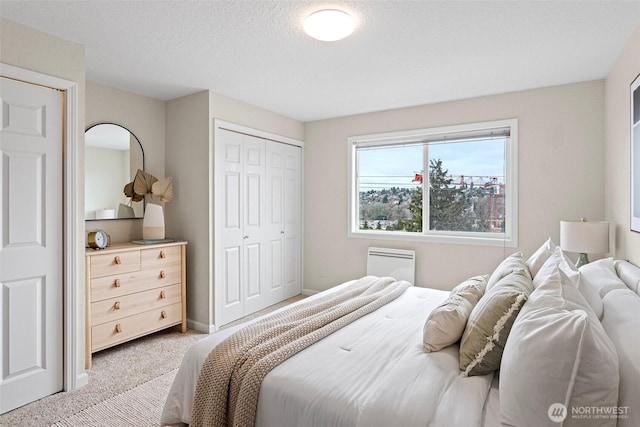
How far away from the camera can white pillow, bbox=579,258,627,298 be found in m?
1.78

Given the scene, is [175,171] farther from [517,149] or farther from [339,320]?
[517,149]

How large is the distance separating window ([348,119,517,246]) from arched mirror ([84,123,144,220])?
2553mm

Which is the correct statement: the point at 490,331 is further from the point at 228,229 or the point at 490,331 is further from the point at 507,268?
the point at 228,229

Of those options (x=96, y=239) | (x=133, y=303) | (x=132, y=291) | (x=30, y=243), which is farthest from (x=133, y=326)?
(x=30, y=243)

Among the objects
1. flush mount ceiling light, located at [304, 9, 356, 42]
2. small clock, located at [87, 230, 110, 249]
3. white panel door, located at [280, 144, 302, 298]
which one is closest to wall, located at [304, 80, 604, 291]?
Answer: white panel door, located at [280, 144, 302, 298]

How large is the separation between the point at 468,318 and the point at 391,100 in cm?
289

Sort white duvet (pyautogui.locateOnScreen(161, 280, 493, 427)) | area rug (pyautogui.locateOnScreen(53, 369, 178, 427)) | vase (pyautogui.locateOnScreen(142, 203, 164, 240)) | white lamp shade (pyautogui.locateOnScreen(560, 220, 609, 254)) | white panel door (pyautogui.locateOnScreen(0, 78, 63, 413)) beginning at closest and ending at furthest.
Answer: white duvet (pyautogui.locateOnScreen(161, 280, 493, 427)) → area rug (pyautogui.locateOnScreen(53, 369, 178, 427)) → white panel door (pyautogui.locateOnScreen(0, 78, 63, 413)) → white lamp shade (pyautogui.locateOnScreen(560, 220, 609, 254)) → vase (pyautogui.locateOnScreen(142, 203, 164, 240))

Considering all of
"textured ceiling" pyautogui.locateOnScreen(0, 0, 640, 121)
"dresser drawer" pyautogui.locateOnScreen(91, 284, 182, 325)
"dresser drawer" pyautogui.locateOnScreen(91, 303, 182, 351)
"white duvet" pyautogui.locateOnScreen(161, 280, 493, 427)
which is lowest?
"dresser drawer" pyautogui.locateOnScreen(91, 303, 182, 351)

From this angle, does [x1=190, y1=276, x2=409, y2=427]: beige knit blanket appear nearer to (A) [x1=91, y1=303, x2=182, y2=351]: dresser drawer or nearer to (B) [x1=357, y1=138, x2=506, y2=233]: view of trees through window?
(A) [x1=91, y1=303, x2=182, y2=351]: dresser drawer

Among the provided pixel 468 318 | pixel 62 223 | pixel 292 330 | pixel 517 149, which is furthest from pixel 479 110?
pixel 62 223

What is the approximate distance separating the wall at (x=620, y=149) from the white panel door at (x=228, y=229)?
11.2 ft

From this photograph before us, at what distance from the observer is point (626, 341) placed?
3.87ft

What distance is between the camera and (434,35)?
2471mm

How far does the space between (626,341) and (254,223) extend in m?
3.58
